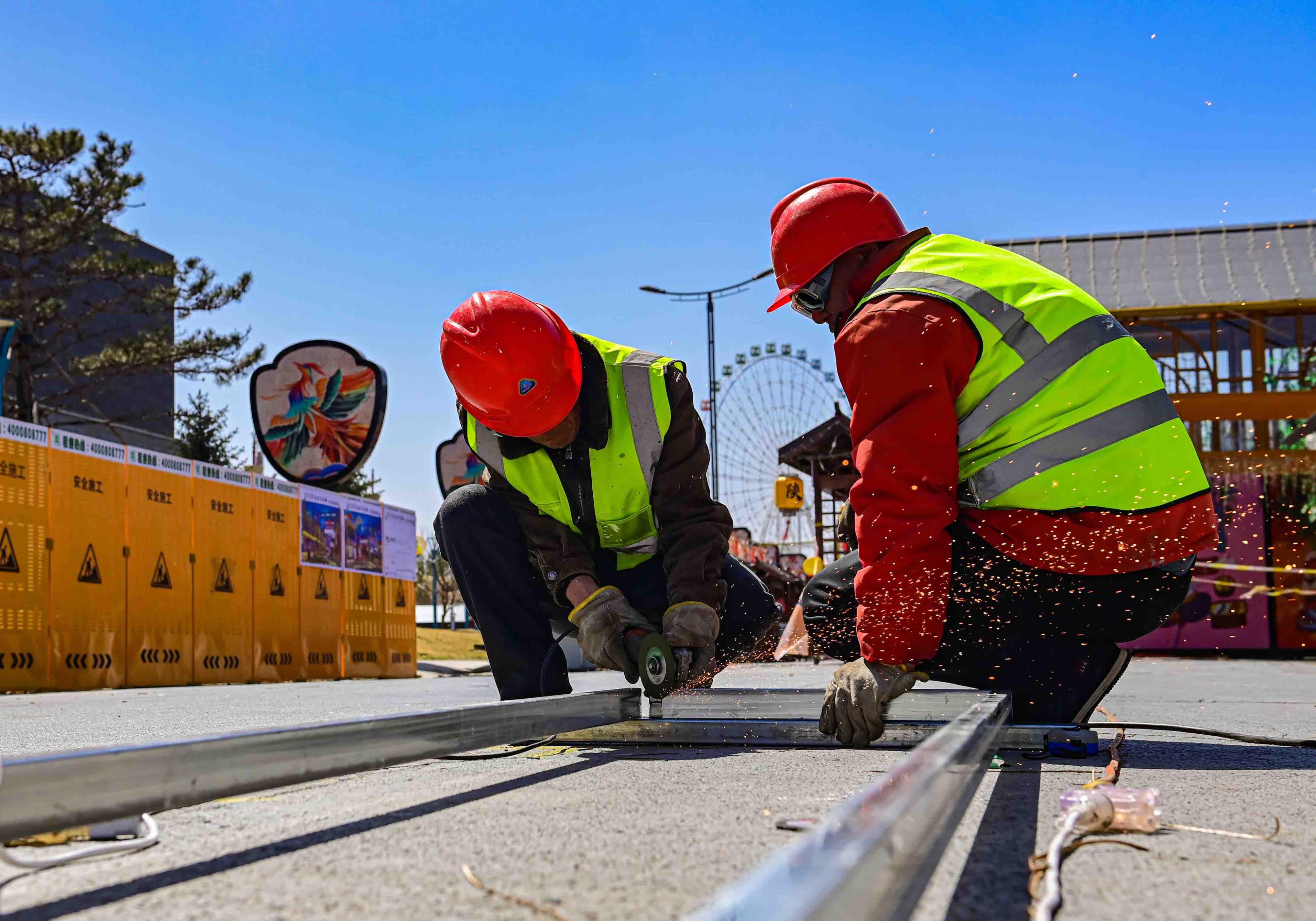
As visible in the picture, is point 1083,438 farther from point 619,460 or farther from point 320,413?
point 320,413

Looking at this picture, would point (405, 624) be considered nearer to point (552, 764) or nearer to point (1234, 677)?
point (1234, 677)

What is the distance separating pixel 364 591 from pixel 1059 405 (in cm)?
1609

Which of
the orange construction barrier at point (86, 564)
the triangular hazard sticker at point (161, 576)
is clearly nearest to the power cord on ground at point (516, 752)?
the orange construction barrier at point (86, 564)

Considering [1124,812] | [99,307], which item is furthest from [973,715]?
[99,307]

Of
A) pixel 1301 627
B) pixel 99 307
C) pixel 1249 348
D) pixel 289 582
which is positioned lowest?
pixel 1301 627

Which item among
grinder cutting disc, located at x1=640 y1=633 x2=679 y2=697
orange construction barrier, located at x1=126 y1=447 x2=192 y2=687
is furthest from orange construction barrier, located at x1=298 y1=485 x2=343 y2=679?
grinder cutting disc, located at x1=640 y1=633 x2=679 y2=697

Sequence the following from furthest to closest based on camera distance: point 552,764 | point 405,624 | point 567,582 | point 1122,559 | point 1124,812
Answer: point 405,624 < point 567,582 < point 1122,559 < point 552,764 < point 1124,812

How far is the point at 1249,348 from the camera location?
51.2ft

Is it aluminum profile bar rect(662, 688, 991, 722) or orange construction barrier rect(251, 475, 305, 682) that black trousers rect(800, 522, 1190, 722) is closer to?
aluminum profile bar rect(662, 688, 991, 722)

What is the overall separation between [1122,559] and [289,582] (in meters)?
14.2

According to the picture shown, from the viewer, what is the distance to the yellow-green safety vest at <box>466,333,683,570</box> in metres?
3.28

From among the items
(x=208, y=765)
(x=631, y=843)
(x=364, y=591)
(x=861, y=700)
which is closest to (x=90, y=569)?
(x=364, y=591)

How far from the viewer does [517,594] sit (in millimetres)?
3309

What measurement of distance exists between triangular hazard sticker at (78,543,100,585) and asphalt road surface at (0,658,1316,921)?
10.4 metres
